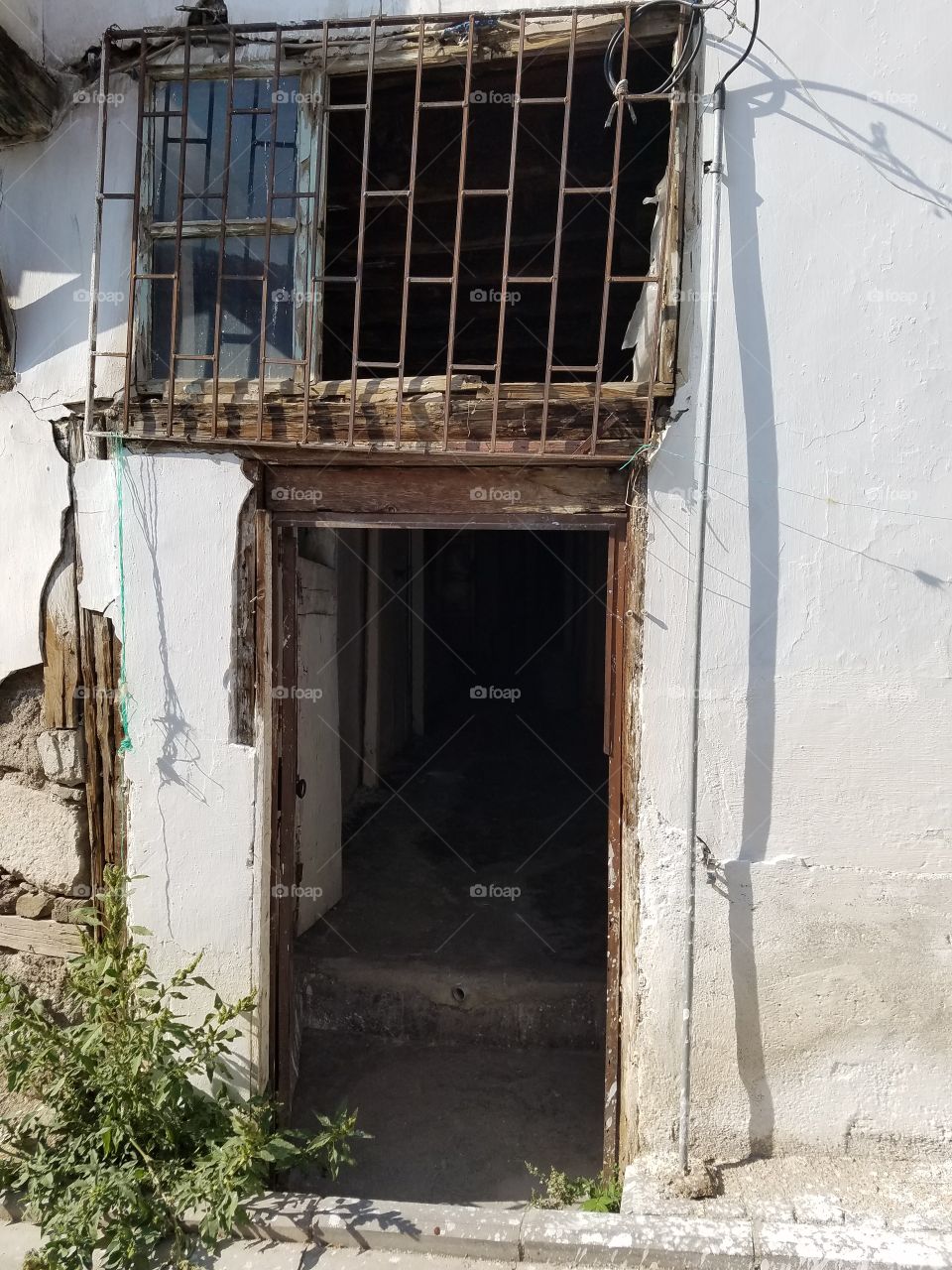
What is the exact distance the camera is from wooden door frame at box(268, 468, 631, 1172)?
338 cm

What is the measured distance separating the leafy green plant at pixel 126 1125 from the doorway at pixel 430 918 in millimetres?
463

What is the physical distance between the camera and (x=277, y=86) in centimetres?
333

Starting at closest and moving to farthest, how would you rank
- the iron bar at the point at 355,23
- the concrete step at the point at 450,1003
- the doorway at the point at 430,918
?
1. the iron bar at the point at 355,23
2. the doorway at the point at 430,918
3. the concrete step at the point at 450,1003

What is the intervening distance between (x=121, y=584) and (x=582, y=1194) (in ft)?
9.93

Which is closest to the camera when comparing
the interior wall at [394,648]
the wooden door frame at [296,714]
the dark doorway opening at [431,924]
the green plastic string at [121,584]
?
the wooden door frame at [296,714]

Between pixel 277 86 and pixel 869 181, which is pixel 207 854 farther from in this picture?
pixel 869 181

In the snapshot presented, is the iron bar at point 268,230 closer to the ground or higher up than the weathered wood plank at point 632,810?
higher up

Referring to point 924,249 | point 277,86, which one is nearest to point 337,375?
point 277,86

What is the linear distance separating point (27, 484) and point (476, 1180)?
351 cm

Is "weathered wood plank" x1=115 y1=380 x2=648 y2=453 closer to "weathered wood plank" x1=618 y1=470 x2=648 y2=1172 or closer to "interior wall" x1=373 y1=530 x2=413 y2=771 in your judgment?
"weathered wood plank" x1=618 y1=470 x2=648 y2=1172

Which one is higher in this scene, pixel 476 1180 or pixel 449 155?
pixel 449 155

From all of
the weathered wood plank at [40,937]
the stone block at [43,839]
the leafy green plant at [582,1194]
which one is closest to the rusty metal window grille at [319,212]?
the stone block at [43,839]

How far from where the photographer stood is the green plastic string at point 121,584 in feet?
11.4

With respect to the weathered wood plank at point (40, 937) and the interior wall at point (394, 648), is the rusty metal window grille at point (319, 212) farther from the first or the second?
the interior wall at point (394, 648)
